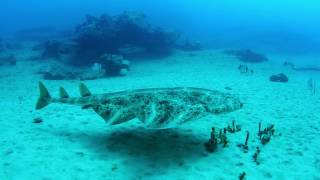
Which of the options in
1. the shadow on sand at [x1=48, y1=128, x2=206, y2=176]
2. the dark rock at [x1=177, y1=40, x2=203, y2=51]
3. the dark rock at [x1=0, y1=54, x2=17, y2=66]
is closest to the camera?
the shadow on sand at [x1=48, y1=128, x2=206, y2=176]

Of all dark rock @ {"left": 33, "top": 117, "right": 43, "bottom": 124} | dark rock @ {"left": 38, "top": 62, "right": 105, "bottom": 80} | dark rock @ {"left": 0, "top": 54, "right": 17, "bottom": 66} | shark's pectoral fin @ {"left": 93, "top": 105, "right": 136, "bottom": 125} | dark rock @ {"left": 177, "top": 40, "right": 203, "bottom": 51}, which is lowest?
dark rock @ {"left": 33, "top": 117, "right": 43, "bottom": 124}

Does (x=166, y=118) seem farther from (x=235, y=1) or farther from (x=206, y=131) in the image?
(x=235, y=1)

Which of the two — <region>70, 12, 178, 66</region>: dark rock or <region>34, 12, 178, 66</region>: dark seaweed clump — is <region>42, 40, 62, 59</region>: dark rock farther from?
<region>70, 12, 178, 66</region>: dark rock

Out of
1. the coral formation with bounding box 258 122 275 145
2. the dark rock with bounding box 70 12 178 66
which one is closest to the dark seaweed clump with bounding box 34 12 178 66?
the dark rock with bounding box 70 12 178 66

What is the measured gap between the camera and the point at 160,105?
6.68 m

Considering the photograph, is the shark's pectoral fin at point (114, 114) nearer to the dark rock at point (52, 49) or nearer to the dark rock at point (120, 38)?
the dark rock at point (120, 38)

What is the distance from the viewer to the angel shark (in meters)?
6.14

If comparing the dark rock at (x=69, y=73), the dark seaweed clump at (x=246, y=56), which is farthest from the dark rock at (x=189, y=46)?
the dark rock at (x=69, y=73)

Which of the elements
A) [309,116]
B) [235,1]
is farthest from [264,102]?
[235,1]

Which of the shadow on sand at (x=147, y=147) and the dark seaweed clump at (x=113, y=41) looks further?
the dark seaweed clump at (x=113, y=41)

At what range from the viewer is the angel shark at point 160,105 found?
6.14 m

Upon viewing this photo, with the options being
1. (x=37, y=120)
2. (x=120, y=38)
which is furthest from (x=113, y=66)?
(x=37, y=120)

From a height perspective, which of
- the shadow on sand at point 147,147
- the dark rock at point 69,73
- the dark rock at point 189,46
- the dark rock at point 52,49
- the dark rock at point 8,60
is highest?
the dark rock at point 189,46

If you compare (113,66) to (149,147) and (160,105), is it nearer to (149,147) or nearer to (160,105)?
(149,147)
